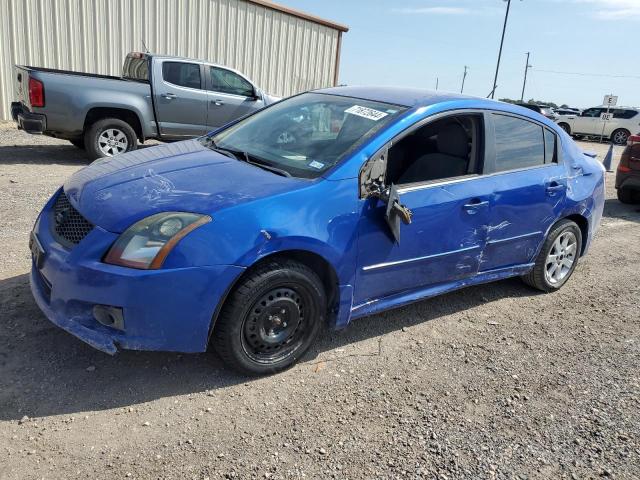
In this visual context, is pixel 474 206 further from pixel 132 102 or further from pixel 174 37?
pixel 174 37

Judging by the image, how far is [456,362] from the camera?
3609 millimetres

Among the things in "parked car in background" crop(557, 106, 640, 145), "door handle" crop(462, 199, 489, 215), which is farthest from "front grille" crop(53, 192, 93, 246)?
"parked car in background" crop(557, 106, 640, 145)

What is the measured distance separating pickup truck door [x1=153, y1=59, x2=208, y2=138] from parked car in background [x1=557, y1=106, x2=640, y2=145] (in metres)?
20.2

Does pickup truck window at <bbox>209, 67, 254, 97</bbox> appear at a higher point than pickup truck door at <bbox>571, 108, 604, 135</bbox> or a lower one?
higher

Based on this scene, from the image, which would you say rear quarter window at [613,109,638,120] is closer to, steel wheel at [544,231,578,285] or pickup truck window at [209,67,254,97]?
pickup truck window at [209,67,254,97]

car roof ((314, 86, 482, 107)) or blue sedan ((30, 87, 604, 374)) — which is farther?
car roof ((314, 86, 482, 107))

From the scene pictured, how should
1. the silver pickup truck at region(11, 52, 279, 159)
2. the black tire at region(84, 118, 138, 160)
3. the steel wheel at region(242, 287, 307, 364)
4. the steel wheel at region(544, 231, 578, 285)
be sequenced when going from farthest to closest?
1. the black tire at region(84, 118, 138, 160)
2. the silver pickup truck at region(11, 52, 279, 159)
3. the steel wheel at region(544, 231, 578, 285)
4. the steel wheel at region(242, 287, 307, 364)

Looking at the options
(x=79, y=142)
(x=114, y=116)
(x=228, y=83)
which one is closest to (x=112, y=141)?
(x=114, y=116)

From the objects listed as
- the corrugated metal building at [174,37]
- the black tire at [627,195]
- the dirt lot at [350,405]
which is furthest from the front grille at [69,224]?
the corrugated metal building at [174,37]

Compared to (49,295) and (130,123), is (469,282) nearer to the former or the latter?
(49,295)

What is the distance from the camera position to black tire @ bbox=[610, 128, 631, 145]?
23766mm

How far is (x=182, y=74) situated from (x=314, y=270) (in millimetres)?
7456

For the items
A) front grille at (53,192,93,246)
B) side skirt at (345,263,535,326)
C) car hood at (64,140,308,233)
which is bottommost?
side skirt at (345,263,535,326)

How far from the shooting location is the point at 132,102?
891 cm
